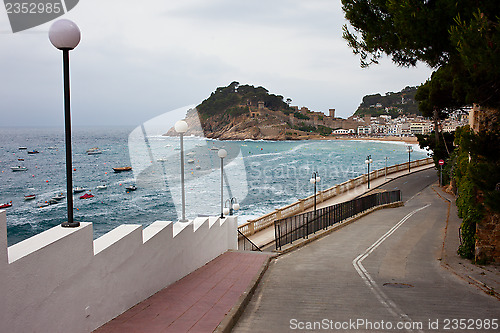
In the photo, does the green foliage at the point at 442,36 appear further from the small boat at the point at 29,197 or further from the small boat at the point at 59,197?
the small boat at the point at 29,197

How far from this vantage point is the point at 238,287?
709cm

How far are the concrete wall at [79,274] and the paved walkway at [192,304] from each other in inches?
8.2

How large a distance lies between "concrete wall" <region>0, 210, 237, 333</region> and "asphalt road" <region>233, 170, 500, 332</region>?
168 centimetres

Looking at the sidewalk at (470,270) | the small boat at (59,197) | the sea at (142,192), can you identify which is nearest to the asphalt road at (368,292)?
the sidewalk at (470,270)

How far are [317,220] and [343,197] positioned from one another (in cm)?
1543

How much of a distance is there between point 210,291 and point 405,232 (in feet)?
36.9

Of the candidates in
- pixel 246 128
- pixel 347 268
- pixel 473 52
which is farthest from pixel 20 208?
pixel 246 128

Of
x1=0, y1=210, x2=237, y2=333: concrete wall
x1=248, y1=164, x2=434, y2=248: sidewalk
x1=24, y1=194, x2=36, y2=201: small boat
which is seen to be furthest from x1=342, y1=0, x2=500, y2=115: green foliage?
x1=24, y1=194, x2=36, y2=201: small boat

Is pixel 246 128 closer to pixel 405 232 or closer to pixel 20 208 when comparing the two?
pixel 20 208

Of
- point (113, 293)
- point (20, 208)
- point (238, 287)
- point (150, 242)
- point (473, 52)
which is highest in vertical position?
point (473, 52)

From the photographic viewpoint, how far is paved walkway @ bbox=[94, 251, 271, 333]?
16.1 ft

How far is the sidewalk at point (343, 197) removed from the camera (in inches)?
783

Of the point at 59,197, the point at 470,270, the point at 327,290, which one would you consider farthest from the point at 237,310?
the point at 59,197

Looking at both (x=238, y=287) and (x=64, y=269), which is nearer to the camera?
(x=64, y=269)
